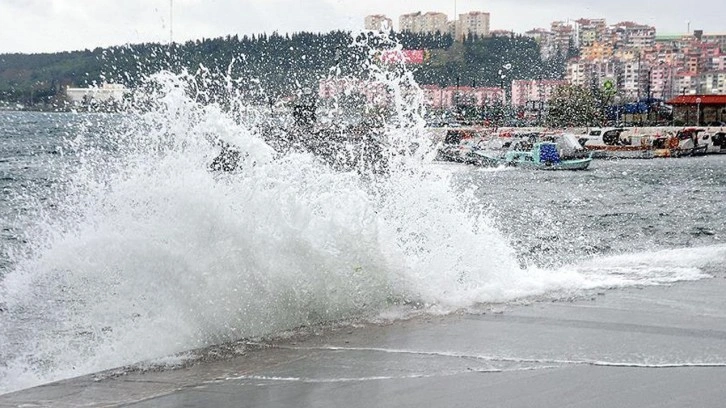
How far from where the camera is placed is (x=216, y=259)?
33.9 ft

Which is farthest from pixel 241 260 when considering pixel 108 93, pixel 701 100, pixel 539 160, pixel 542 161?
pixel 701 100

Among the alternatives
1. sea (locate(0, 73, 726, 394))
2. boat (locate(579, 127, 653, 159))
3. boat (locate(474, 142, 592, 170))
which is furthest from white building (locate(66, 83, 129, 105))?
boat (locate(579, 127, 653, 159))

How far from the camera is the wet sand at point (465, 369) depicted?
7.04 m

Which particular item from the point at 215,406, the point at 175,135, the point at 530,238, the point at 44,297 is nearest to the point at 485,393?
the point at 215,406

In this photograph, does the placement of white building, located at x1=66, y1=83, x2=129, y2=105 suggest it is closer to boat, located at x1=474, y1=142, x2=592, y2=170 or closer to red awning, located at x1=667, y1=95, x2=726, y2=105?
boat, located at x1=474, y1=142, x2=592, y2=170

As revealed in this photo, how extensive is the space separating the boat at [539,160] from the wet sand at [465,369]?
6372 cm

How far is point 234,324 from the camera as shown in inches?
389

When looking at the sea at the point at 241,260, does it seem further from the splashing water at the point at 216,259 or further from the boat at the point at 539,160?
the boat at the point at 539,160

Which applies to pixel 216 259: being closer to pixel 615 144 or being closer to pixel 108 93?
pixel 108 93

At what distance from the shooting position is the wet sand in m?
7.04

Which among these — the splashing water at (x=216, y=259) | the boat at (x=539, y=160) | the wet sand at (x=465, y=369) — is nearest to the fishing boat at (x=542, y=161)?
the boat at (x=539, y=160)

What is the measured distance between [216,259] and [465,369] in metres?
3.41

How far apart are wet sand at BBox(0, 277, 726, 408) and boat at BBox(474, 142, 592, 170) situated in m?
63.7

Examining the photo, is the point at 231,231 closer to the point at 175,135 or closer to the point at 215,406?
the point at 175,135
